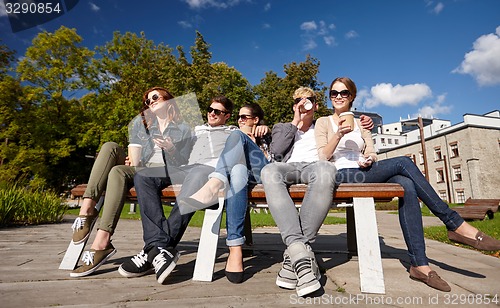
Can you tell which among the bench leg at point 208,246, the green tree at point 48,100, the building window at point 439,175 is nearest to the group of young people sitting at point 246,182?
the bench leg at point 208,246

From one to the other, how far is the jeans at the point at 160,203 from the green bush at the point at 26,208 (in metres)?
6.90

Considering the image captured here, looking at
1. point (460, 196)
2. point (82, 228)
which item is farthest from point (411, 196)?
point (460, 196)

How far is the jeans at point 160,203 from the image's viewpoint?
2148 millimetres

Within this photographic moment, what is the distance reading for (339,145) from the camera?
8.71 ft

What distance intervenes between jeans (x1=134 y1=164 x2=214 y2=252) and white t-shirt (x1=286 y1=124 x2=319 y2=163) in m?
0.80

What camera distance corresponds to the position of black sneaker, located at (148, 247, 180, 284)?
1.95m

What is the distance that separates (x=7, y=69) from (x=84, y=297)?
2171 centimetres

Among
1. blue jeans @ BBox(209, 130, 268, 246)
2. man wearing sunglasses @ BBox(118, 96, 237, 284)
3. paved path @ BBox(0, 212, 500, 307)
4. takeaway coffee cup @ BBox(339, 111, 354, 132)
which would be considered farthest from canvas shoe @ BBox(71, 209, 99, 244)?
takeaway coffee cup @ BBox(339, 111, 354, 132)

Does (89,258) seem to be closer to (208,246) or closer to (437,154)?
(208,246)

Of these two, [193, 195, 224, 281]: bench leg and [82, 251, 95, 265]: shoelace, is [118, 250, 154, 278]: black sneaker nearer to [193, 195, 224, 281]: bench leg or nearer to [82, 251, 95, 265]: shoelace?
[82, 251, 95, 265]: shoelace

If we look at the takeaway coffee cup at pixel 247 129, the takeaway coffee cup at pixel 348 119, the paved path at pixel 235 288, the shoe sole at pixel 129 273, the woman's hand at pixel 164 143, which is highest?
the takeaway coffee cup at pixel 247 129

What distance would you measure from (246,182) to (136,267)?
3.27 feet

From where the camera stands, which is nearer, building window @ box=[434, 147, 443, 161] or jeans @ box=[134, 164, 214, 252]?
jeans @ box=[134, 164, 214, 252]

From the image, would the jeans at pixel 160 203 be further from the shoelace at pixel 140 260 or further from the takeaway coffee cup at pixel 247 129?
the takeaway coffee cup at pixel 247 129
